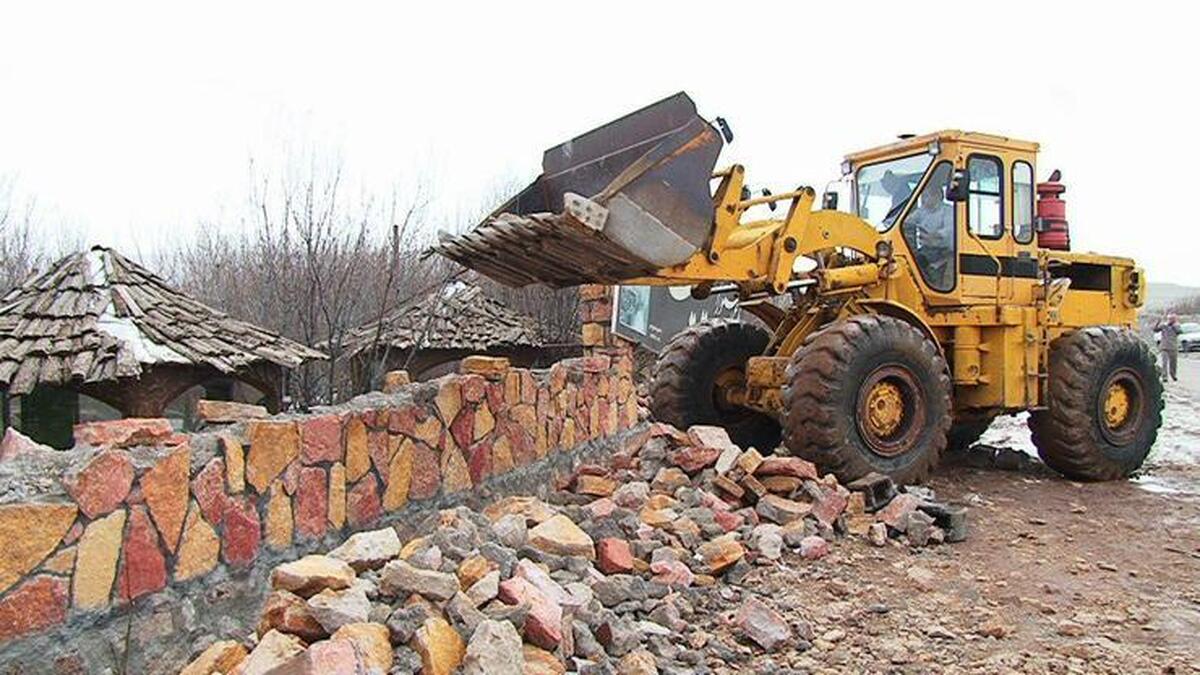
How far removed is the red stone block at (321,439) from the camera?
4.24 metres

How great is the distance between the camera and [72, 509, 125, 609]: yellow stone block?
3115 millimetres

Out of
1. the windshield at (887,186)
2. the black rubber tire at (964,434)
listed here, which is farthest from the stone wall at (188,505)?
the black rubber tire at (964,434)

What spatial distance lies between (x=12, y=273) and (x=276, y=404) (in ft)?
37.6

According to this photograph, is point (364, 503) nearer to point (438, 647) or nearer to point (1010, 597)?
point (438, 647)

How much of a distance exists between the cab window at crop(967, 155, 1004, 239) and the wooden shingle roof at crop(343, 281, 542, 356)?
10158mm

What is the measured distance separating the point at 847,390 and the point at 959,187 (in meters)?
2.18

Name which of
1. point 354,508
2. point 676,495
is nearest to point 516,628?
point 354,508

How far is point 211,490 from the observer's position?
3.70 meters

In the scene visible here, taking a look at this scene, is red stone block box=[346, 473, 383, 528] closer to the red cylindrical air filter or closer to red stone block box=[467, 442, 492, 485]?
red stone block box=[467, 442, 492, 485]

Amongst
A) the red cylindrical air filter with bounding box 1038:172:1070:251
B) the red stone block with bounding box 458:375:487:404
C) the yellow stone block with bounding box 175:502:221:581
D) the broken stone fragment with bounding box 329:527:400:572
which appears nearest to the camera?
the yellow stone block with bounding box 175:502:221:581

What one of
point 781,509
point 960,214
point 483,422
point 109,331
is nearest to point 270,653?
point 483,422

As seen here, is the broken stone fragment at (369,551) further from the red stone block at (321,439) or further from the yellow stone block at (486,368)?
the yellow stone block at (486,368)

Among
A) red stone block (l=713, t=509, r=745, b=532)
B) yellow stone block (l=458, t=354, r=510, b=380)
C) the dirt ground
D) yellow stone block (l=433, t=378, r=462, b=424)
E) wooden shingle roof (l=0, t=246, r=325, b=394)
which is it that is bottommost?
the dirt ground

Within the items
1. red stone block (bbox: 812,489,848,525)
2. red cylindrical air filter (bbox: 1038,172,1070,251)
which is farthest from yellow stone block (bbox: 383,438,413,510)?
red cylindrical air filter (bbox: 1038,172,1070,251)
